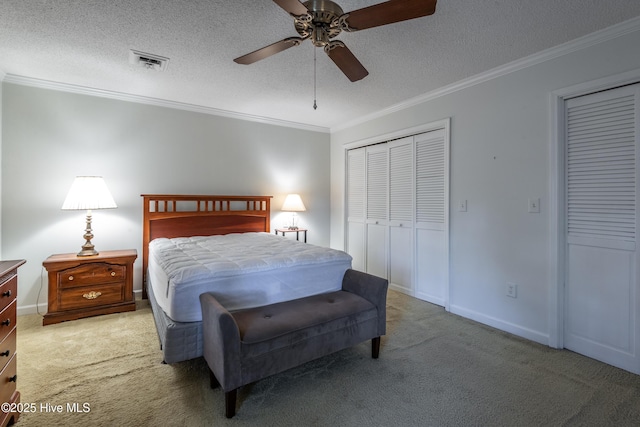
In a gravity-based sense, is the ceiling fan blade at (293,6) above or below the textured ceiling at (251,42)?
below

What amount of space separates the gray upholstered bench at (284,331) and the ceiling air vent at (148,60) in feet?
7.09

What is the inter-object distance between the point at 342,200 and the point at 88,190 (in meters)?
3.35

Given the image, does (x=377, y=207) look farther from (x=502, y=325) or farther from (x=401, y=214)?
(x=502, y=325)

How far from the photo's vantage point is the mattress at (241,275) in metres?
1.90

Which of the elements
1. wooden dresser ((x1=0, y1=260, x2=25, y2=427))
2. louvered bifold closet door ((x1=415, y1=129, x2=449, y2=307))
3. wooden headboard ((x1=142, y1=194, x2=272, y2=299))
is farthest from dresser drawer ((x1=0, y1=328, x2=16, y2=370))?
louvered bifold closet door ((x1=415, y1=129, x2=449, y2=307))

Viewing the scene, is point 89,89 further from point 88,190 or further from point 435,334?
point 435,334

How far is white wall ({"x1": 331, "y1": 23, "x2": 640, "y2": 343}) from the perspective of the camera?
2428 mm

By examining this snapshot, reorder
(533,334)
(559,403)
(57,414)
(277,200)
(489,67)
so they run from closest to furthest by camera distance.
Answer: (57,414), (559,403), (533,334), (489,67), (277,200)

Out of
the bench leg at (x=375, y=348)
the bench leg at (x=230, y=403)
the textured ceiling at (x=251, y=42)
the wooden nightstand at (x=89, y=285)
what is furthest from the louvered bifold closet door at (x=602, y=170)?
the wooden nightstand at (x=89, y=285)

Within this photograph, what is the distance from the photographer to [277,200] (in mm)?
4699

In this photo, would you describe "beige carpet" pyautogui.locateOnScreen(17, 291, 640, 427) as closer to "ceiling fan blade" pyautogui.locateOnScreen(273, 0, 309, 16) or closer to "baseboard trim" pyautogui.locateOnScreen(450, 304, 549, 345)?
"baseboard trim" pyautogui.locateOnScreen(450, 304, 549, 345)

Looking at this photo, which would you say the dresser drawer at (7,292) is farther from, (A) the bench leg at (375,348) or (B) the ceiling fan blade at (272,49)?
(A) the bench leg at (375,348)

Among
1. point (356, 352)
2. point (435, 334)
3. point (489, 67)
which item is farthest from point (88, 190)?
point (489, 67)

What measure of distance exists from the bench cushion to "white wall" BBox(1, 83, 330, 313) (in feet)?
8.27
